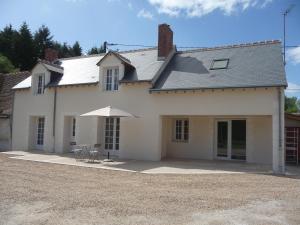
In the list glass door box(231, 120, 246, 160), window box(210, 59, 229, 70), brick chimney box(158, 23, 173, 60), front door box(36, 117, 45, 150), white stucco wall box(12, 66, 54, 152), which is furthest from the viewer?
front door box(36, 117, 45, 150)

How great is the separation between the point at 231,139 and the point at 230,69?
358 centimetres

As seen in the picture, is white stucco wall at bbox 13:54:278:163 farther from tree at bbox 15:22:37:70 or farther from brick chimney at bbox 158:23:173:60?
tree at bbox 15:22:37:70

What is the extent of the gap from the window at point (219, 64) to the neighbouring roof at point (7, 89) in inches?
549

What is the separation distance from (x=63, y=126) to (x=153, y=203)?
12.1m

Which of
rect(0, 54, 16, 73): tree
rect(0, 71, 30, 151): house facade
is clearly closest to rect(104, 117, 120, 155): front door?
rect(0, 71, 30, 151): house facade

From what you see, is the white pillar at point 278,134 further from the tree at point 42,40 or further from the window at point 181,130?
the tree at point 42,40

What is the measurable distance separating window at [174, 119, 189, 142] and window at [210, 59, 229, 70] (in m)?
3.28

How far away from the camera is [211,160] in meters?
15.3

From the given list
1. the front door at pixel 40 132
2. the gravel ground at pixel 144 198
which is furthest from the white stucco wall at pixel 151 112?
the gravel ground at pixel 144 198

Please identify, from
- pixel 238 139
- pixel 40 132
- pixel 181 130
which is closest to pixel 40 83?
pixel 40 132

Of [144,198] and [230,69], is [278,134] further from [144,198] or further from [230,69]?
[144,198]

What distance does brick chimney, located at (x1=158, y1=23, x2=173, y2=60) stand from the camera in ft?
56.1

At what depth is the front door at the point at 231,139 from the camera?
1520 centimetres

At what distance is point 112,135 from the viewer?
16.5 metres
